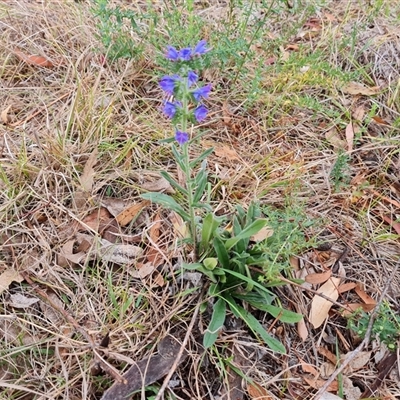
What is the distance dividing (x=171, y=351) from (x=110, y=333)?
21cm

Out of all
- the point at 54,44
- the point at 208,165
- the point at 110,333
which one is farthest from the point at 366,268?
the point at 54,44

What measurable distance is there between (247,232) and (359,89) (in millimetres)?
1223

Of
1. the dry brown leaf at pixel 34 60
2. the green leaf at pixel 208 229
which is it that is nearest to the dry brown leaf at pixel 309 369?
the green leaf at pixel 208 229

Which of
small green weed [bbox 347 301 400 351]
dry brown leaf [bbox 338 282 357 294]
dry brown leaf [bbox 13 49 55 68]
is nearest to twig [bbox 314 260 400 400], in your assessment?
small green weed [bbox 347 301 400 351]

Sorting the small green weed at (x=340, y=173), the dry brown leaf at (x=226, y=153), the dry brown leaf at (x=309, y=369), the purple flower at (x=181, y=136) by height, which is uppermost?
the purple flower at (x=181, y=136)

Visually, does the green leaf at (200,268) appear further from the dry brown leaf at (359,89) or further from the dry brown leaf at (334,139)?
the dry brown leaf at (359,89)

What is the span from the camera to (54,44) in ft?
7.93

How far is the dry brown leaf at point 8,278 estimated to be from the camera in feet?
5.48

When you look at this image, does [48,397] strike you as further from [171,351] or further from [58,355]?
[171,351]

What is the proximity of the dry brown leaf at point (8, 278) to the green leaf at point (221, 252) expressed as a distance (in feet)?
2.26

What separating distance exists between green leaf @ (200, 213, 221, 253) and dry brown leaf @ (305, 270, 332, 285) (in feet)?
1.39

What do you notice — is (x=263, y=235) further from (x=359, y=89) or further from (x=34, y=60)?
(x=34, y=60)

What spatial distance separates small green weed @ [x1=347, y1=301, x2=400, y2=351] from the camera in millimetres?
1553

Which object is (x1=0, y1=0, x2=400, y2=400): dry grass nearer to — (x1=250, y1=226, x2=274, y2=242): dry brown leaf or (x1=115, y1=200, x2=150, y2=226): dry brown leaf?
(x1=115, y1=200, x2=150, y2=226): dry brown leaf
